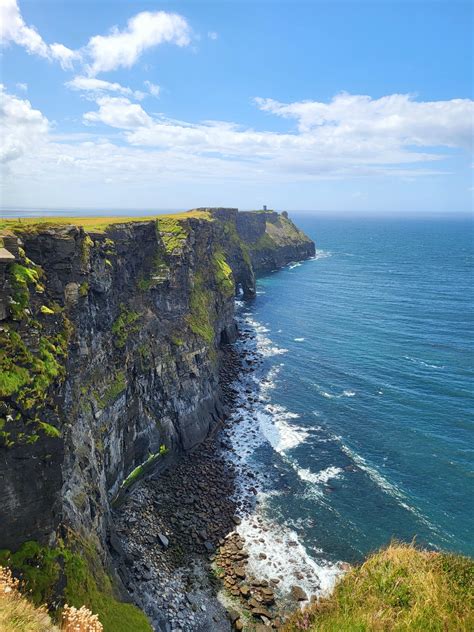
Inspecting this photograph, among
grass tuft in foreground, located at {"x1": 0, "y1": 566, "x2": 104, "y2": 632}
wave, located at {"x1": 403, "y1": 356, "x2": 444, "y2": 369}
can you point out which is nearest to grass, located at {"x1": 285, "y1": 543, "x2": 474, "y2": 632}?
grass tuft in foreground, located at {"x1": 0, "y1": 566, "x2": 104, "y2": 632}

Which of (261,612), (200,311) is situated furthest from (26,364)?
(200,311)

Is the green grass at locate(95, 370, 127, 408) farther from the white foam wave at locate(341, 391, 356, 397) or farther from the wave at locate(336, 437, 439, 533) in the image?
the white foam wave at locate(341, 391, 356, 397)

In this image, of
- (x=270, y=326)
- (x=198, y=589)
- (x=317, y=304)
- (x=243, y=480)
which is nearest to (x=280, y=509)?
(x=243, y=480)

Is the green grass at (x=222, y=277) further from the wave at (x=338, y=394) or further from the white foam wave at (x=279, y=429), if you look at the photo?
the wave at (x=338, y=394)

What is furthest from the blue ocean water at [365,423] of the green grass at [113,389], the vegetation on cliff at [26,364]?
the vegetation on cliff at [26,364]

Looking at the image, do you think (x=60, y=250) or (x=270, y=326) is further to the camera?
(x=270, y=326)

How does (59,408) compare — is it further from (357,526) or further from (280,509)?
(357,526)
